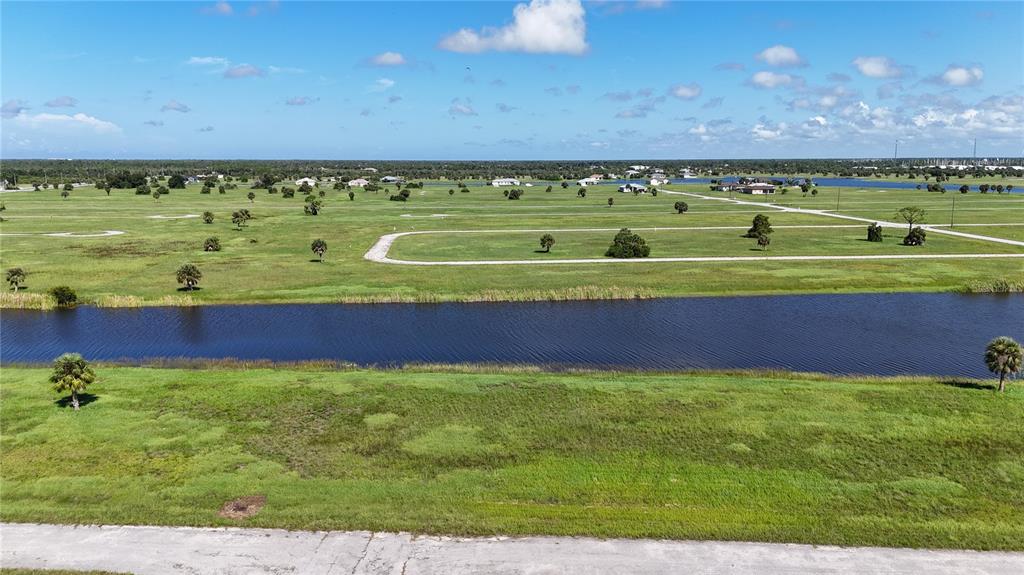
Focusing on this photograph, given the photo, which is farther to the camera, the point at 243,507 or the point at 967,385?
the point at 967,385

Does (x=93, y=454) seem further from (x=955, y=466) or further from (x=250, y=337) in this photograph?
(x=955, y=466)

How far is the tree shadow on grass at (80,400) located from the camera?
36.8 m

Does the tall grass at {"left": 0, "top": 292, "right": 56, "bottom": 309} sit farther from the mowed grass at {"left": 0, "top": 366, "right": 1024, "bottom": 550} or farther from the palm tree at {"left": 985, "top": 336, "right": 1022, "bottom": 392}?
the palm tree at {"left": 985, "top": 336, "right": 1022, "bottom": 392}

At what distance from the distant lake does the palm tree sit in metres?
5.83

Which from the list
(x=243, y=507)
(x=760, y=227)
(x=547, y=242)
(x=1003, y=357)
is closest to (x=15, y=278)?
(x=243, y=507)

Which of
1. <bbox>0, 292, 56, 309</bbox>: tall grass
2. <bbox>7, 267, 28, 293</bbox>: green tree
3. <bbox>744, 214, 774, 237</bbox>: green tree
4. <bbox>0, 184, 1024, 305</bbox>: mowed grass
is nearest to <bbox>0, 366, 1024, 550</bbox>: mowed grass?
<bbox>0, 292, 56, 309</bbox>: tall grass

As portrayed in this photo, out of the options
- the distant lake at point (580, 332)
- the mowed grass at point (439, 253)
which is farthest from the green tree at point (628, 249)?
the distant lake at point (580, 332)

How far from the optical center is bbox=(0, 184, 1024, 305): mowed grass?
70438mm

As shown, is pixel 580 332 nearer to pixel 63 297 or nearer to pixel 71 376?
pixel 71 376

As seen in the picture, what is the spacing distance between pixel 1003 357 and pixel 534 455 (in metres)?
30.1

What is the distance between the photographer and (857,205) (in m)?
163

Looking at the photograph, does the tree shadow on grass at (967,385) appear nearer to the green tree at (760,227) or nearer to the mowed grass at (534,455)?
the mowed grass at (534,455)

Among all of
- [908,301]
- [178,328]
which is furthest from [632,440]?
[908,301]

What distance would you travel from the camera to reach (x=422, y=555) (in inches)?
905
